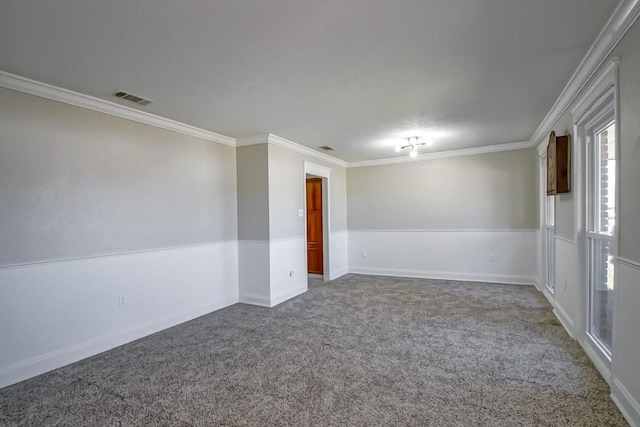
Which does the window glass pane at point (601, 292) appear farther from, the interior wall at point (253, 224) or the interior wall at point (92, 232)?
the interior wall at point (92, 232)

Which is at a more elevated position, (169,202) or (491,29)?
(491,29)

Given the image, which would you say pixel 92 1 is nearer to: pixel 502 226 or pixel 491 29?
pixel 491 29

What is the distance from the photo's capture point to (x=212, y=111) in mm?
3504

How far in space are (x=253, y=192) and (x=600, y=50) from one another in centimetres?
388

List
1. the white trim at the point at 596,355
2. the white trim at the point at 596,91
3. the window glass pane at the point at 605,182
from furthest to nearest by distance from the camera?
the window glass pane at the point at 605,182 < the white trim at the point at 596,355 < the white trim at the point at 596,91

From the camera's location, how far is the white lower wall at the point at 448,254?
5.51 meters

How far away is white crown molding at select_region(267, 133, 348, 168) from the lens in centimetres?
462

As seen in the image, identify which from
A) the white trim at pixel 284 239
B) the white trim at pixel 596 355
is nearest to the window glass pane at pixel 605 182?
the white trim at pixel 596 355

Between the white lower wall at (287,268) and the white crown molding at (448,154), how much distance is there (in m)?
2.41

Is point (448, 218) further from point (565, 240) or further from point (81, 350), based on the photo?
point (81, 350)

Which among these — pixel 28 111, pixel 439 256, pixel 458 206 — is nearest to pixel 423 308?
pixel 439 256

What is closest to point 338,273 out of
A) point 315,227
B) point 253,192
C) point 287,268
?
point 315,227

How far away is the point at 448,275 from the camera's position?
19.8 ft

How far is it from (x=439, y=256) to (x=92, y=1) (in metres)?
5.95
